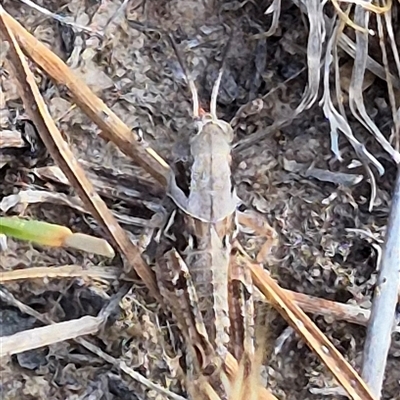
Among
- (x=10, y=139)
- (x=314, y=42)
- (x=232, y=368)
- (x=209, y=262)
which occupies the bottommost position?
(x=232, y=368)

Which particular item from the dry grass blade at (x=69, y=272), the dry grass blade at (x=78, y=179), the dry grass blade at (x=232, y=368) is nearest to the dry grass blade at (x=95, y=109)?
the dry grass blade at (x=78, y=179)

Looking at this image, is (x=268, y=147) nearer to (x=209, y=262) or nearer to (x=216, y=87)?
(x=216, y=87)

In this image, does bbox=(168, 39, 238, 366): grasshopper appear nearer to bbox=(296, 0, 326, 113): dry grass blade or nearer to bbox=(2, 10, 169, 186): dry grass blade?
bbox=(2, 10, 169, 186): dry grass blade

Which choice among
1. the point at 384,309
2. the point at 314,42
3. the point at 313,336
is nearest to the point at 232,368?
the point at 313,336

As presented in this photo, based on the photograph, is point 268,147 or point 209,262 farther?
point 268,147

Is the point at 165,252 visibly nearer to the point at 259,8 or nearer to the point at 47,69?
the point at 47,69

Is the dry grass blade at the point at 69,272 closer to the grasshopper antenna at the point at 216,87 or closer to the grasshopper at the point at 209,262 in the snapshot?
the grasshopper at the point at 209,262
